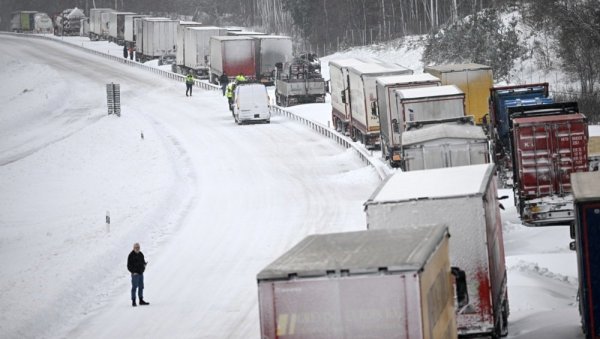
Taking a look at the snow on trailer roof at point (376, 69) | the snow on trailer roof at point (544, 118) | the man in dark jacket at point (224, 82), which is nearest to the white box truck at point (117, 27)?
the man in dark jacket at point (224, 82)

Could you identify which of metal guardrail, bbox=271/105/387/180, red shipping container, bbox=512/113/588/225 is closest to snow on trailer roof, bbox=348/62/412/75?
metal guardrail, bbox=271/105/387/180

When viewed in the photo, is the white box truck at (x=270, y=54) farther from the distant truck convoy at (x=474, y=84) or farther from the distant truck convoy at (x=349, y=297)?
the distant truck convoy at (x=349, y=297)

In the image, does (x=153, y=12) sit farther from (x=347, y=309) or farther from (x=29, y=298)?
(x=347, y=309)

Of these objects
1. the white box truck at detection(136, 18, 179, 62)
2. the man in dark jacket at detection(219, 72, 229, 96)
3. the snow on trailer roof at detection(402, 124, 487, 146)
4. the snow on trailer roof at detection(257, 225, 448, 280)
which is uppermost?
the white box truck at detection(136, 18, 179, 62)

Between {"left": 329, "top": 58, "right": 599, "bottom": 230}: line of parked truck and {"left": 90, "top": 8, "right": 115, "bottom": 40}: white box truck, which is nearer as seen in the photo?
{"left": 329, "top": 58, "right": 599, "bottom": 230}: line of parked truck

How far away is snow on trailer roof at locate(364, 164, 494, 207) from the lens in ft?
53.7

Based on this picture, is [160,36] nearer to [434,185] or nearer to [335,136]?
[335,136]

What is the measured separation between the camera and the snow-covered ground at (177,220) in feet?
70.6

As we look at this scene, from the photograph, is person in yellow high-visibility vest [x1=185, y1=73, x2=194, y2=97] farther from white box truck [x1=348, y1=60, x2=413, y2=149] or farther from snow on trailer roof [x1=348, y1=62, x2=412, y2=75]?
white box truck [x1=348, y1=60, x2=413, y2=149]

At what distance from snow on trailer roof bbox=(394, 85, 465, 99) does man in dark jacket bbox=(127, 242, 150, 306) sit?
12187mm

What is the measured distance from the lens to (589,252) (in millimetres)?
15469

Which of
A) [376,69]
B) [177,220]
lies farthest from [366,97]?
[177,220]

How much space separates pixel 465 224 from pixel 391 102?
18894 mm

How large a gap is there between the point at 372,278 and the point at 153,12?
150152 millimetres
